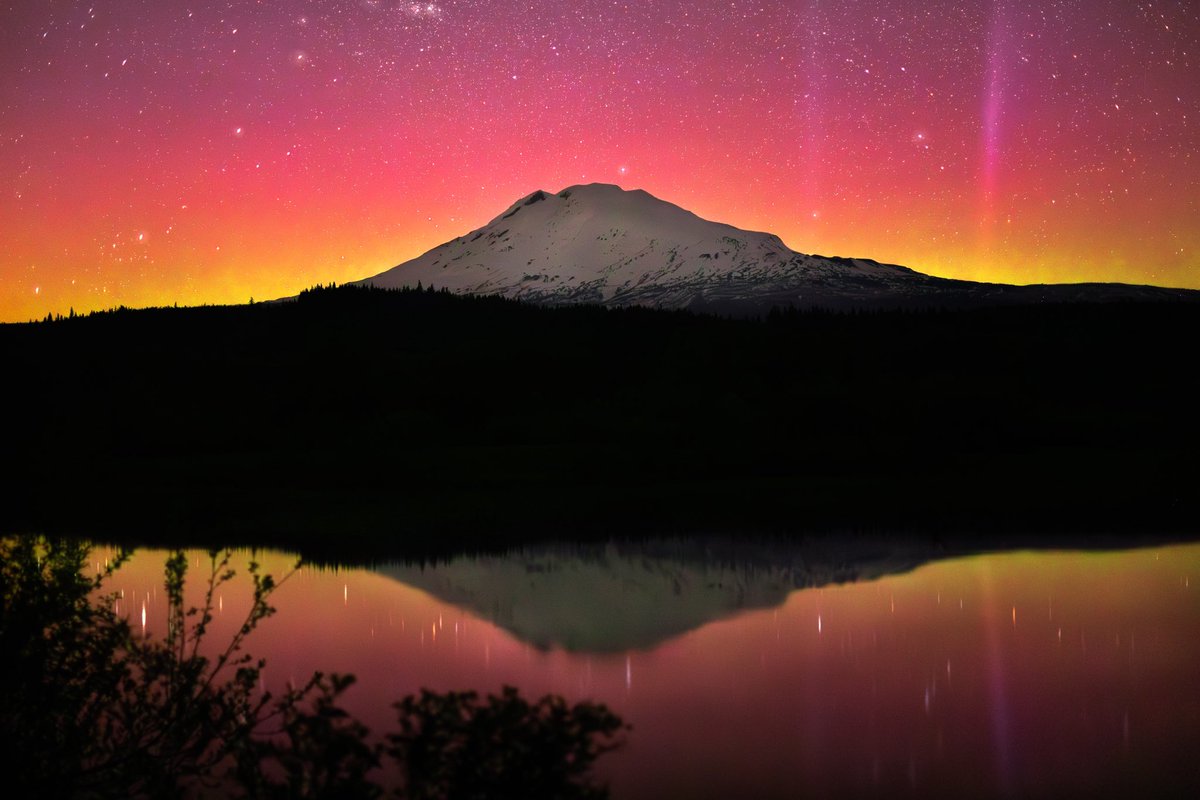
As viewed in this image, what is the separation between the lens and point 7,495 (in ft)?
159

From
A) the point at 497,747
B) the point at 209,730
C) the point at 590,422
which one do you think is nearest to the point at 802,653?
the point at 209,730

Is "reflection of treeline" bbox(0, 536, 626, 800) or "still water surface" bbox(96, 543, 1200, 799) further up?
"reflection of treeline" bbox(0, 536, 626, 800)

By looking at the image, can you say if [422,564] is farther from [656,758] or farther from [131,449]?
[131,449]

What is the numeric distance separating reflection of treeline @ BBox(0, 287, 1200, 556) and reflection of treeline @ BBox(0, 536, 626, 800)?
24.0m

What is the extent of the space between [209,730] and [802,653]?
11.2 m

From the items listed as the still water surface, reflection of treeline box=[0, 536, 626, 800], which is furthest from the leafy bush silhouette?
the still water surface

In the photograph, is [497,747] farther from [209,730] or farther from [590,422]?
[590,422]

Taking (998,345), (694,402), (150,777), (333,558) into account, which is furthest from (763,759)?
(998,345)

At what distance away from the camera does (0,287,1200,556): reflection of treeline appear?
41.6 metres

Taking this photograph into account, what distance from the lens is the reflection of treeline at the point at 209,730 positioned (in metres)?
7.08

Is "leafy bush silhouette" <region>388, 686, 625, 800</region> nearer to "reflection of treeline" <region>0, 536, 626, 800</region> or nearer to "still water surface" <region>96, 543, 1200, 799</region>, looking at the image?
"reflection of treeline" <region>0, 536, 626, 800</region>

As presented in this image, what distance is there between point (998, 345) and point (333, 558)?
97497 millimetres

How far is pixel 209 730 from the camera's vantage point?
984 centimetres

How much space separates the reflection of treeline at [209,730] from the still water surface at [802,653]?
13.3 feet
